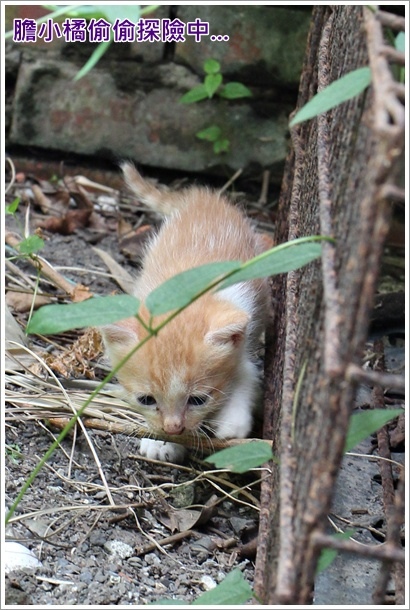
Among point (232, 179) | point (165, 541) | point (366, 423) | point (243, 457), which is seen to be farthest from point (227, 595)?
point (232, 179)

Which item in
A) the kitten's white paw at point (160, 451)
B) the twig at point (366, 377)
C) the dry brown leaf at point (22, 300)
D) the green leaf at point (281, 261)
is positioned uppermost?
the green leaf at point (281, 261)

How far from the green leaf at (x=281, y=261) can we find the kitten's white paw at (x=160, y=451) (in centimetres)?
113

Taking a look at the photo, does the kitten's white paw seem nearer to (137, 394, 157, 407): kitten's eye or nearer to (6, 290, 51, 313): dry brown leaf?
(137, 394, 157, 407): kitten's eye

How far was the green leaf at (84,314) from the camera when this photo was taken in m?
1.25

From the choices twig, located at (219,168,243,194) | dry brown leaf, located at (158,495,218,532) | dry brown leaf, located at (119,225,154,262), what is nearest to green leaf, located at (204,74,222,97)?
twig, located at (219,168,243,194)

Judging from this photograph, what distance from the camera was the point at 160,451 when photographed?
2.31 metres

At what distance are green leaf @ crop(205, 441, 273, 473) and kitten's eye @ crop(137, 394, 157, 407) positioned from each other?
968 millimetres

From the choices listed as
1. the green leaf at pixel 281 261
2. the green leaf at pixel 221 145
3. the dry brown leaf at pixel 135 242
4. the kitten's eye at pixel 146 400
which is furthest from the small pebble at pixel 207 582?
the green leaf at pixel 221 145

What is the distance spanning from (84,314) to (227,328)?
0.98 meters

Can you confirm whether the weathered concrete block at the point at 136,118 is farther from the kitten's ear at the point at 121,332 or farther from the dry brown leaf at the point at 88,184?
the kitten's ear at the point at 121,332

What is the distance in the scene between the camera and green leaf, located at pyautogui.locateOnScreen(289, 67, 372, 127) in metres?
1.14

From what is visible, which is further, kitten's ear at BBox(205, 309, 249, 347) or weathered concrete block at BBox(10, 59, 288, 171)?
weathered concrete block at BBox(10, 59, 288, 171)

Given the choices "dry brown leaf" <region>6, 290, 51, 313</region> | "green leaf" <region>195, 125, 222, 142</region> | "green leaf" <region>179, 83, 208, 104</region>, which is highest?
"green leaf" <region>179, 83, 208, 104</region>

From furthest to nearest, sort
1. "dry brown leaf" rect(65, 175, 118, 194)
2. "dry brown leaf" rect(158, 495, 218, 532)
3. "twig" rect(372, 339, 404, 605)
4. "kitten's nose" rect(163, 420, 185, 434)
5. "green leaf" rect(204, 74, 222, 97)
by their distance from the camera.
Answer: "dry brown leaf" rect(65, 175, 118, 194), "green leaf" rect(204, 74, 222, 97), "kitten's nose" rect(163, 420, 185, 434), "dry brown leaf" rect(158, 495, 218, 532), "twig" rect(372, 339, 404, 605)
